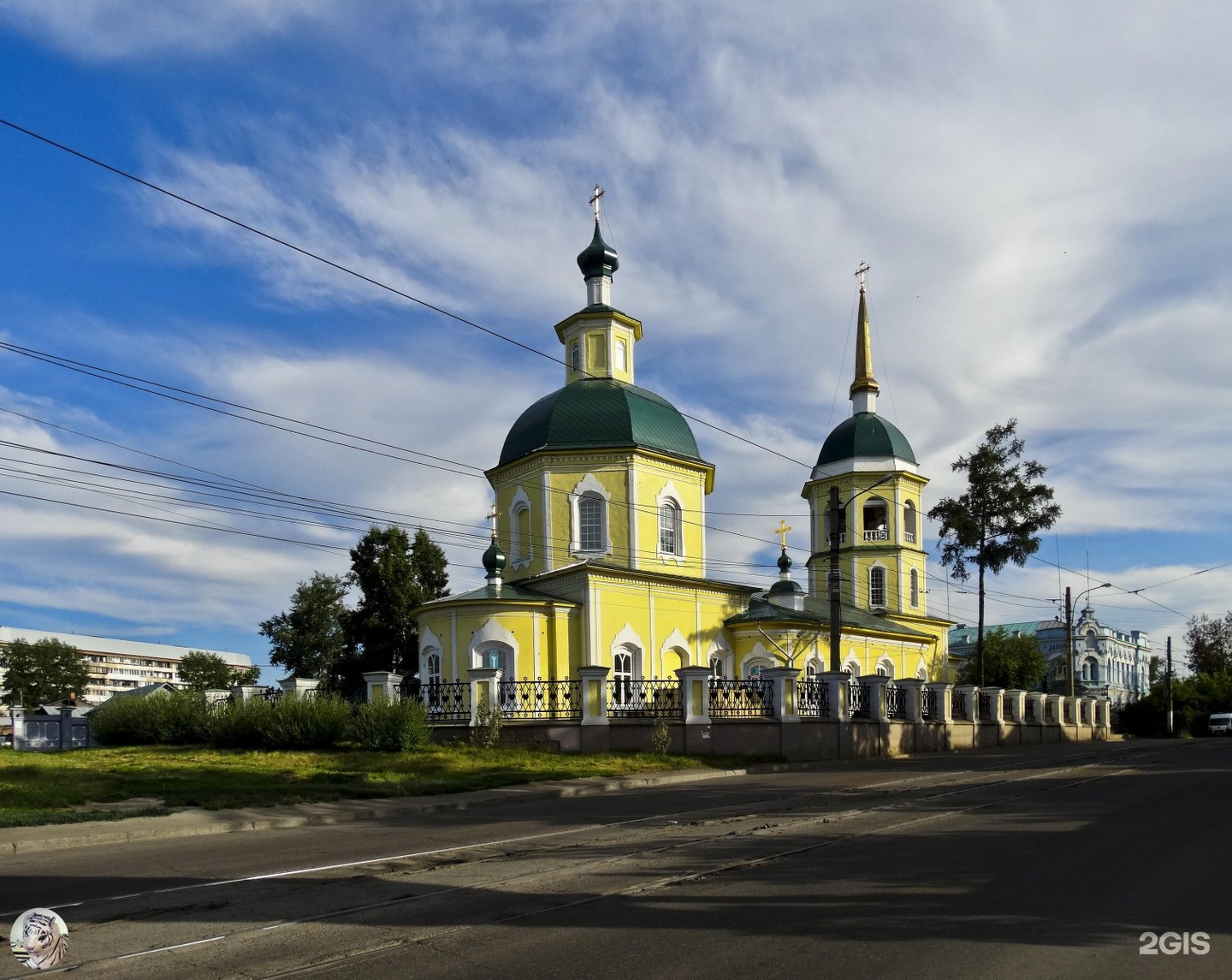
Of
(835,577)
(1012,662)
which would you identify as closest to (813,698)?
(835,577)

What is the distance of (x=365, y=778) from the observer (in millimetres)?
17938

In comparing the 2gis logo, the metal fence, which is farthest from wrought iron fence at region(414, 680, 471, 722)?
the 2gis logo

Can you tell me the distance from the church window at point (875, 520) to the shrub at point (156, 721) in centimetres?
2955

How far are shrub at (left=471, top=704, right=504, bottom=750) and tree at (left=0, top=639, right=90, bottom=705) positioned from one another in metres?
62.9

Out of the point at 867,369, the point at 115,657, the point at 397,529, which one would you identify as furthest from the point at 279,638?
the point at 115,657

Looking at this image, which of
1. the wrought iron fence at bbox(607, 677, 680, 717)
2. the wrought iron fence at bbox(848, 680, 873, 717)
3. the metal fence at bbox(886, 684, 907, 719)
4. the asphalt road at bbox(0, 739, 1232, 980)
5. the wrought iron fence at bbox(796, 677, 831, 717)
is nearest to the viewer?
the asphalt road at bbox(0, 739, 1232, 980)

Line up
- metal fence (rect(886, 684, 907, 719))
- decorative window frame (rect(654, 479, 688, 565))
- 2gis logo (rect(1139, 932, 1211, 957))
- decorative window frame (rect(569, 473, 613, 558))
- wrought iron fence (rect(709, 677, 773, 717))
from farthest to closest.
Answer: decorative window frame (rect(654, 479, 688, 565)) → decorative window frame (rect(569, 473, 613, 558)) → metal fence (rect(886, 684, 907, 719)) → wrought iron fence (rect(709, 677, 773, 717)) → 2gis logo (rect(1139, 932, 1211, 957))

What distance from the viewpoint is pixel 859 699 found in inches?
1066

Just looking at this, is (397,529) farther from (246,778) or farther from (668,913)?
(668,913)

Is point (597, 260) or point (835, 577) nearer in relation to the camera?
point (835, 577)

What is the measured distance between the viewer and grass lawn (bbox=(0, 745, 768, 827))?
47.3 feet

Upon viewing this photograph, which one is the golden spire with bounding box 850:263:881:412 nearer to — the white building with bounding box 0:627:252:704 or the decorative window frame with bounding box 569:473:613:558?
the decorative window frame with bounding box 569:473:613:558

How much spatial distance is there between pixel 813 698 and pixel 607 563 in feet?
25.1

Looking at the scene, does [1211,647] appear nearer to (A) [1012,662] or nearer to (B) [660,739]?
(A) [1012,662]
